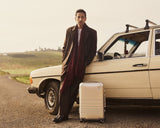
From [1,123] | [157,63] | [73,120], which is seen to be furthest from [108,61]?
[1,123]

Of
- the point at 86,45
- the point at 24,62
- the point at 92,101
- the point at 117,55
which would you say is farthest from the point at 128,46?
the point at 24,62

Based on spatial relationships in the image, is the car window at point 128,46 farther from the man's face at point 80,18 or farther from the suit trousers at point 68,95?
the suit trousers at point 68,95

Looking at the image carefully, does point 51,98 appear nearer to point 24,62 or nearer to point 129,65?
point 129,65

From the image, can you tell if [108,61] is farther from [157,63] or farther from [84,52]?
[157,63]

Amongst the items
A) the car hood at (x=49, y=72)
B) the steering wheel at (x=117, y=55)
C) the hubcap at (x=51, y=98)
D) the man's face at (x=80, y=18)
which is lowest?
the hubcap at (x=51, y=98)

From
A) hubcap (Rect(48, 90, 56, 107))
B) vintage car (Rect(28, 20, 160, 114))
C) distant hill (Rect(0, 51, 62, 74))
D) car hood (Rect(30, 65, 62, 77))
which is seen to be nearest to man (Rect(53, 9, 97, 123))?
vintage car (Rect(28, 20, 160, 114))

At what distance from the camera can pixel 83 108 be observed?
16.5ft

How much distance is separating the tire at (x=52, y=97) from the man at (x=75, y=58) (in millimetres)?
514

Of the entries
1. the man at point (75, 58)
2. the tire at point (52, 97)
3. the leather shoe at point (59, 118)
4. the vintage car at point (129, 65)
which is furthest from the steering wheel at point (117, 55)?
the leather shoe at point (59, 118)

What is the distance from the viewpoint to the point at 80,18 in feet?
18.4

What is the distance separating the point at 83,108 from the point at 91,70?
33.4 inches

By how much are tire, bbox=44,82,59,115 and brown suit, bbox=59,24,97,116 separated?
52 centimetres

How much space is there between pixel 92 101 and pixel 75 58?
1.01 meters

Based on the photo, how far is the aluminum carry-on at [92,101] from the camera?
4.93 metres
